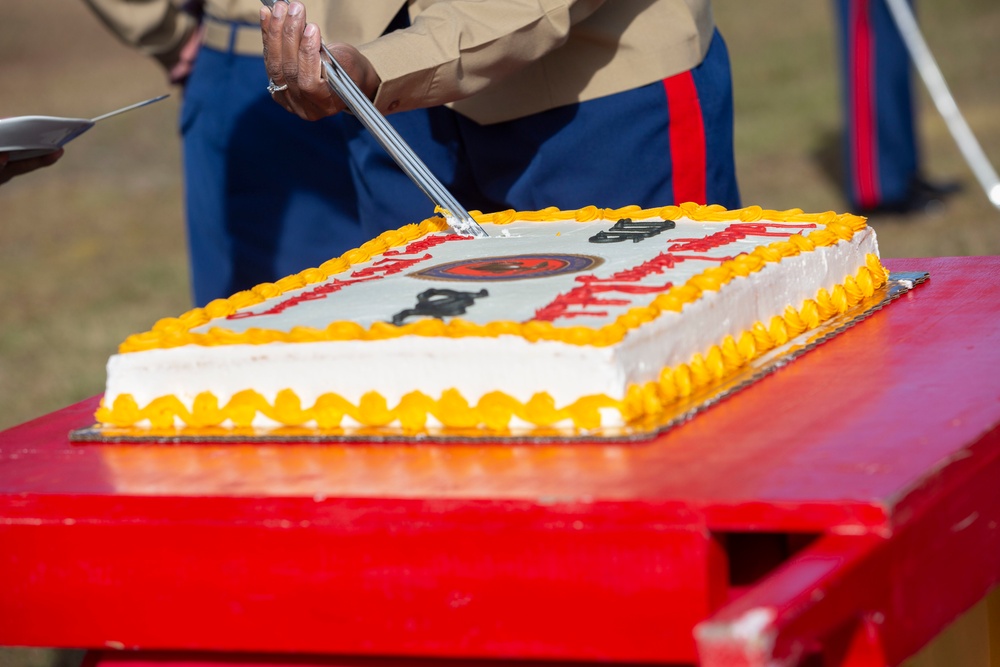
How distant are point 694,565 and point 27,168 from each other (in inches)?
47.9

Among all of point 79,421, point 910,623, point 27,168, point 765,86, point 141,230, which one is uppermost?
point 765,86

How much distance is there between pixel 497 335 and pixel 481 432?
0.09 meters

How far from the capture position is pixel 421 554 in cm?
116

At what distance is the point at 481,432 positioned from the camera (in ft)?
4.19

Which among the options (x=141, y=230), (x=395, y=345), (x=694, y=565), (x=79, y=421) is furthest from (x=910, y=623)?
(x=141, y=230)

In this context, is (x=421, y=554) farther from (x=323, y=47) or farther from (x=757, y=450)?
(x=323, y=47)

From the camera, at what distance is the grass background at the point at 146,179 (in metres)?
4.73

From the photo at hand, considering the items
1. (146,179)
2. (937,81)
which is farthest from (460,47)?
Result: (146,179)

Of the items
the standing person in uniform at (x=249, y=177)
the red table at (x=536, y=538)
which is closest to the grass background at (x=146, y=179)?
the standing person in uniform at (x=249, y=177)

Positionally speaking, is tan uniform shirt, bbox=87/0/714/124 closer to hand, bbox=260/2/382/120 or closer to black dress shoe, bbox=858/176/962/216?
hand, bbox=260/2/382/120

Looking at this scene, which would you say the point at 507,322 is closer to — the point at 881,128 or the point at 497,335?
the point at 497,335

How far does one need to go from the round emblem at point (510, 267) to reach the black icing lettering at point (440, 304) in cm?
8

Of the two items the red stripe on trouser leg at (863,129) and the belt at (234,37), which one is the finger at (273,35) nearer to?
the belt at (234,37)

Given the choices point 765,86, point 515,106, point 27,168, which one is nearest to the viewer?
point 27,168
